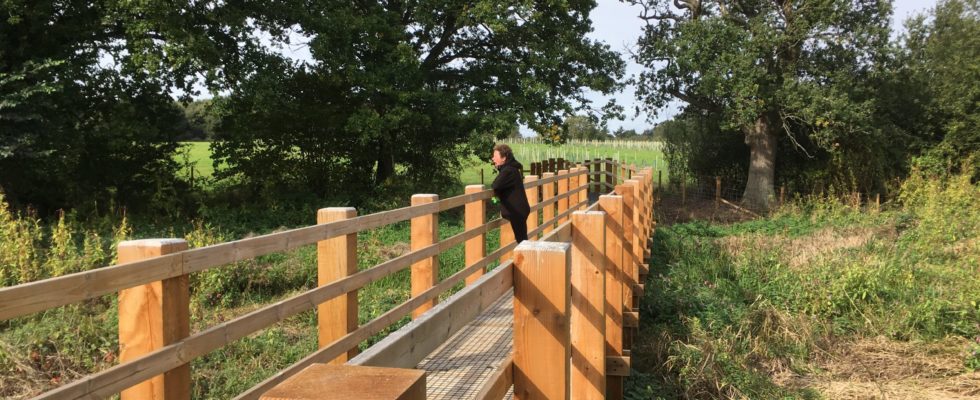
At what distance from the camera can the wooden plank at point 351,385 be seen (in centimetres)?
109

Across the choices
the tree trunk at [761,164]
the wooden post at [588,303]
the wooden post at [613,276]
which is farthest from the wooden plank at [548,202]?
the tree trunk at [761,164]

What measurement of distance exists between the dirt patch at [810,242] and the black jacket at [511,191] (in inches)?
197

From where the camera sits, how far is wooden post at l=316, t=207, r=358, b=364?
3803 millimetres

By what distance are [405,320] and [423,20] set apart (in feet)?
39.2

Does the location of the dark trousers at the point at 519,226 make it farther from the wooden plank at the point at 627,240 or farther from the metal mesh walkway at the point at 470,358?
the metal mesh walkway at the point at 470,358

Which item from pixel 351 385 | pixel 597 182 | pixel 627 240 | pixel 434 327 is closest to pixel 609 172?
pixel 597 182

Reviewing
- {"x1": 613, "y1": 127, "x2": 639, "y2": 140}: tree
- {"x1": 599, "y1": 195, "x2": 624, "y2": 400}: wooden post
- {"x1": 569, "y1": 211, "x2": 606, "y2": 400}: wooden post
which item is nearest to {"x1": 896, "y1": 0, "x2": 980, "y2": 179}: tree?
{"x1": 599, "y1": 195, "x2": 624, "y2": 400}: wooden post

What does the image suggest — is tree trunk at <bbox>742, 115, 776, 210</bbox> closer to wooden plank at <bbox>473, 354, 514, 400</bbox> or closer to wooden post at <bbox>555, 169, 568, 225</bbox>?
wooden post at <bbox>555, 169, 568, 225</bbox>

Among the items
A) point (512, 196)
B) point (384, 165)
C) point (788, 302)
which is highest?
point (384, 165)

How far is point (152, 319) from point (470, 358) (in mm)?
2499

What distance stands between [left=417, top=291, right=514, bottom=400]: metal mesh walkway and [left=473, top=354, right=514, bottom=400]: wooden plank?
1.26m

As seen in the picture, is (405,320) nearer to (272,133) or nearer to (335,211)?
(335,211)

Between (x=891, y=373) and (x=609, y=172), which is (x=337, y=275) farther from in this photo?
(x=609, y=172)

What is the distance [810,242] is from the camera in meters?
12.2
